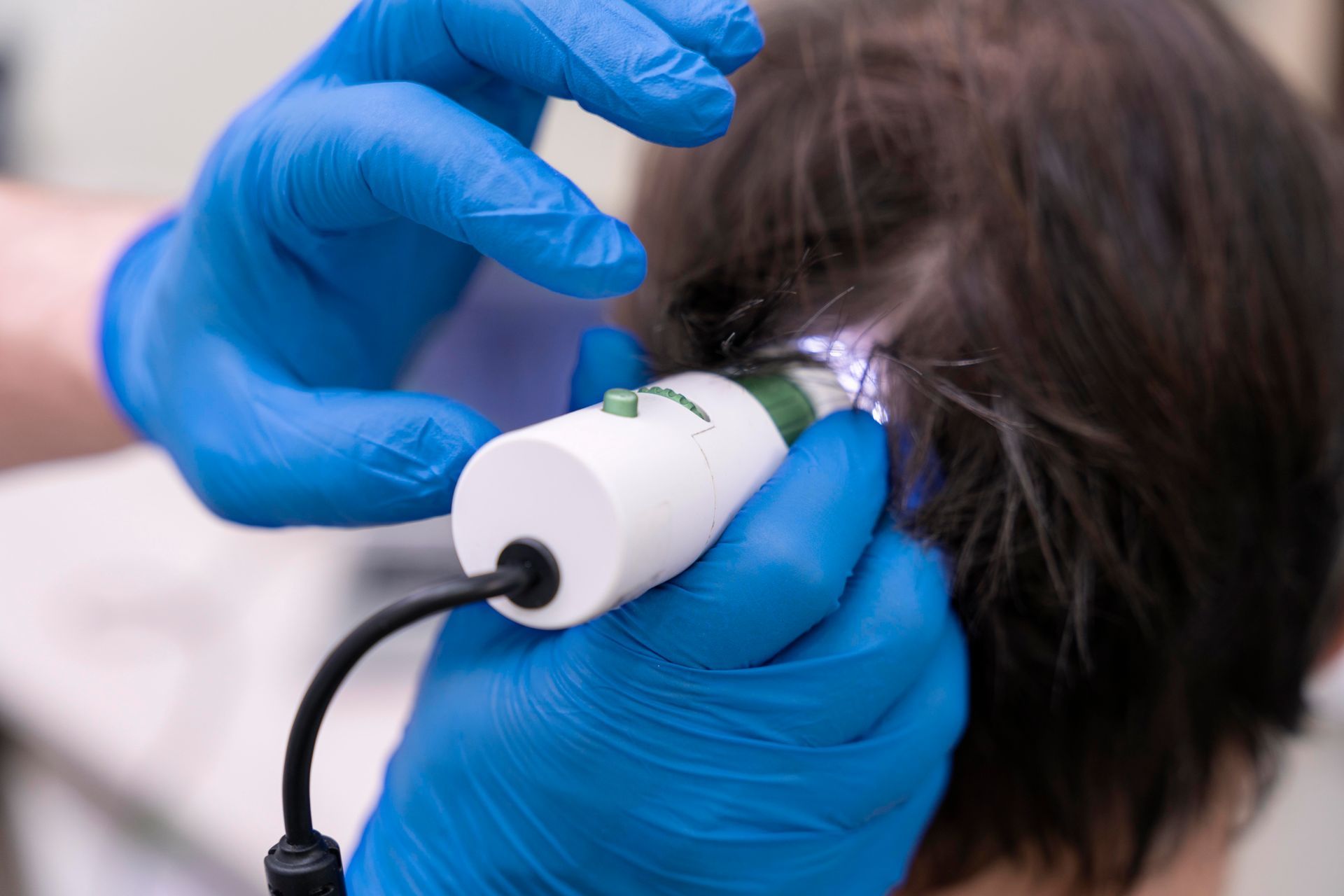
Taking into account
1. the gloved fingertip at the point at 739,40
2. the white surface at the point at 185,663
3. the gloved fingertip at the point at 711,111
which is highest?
the gloved fingertip at the point at 739,40

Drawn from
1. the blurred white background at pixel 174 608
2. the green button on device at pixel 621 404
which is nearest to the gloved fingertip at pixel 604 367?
the green button on device at pixel 621 404

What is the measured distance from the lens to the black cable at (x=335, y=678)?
0.35 m

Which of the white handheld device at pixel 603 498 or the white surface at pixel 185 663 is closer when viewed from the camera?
the white handheld device at pixel 603 498

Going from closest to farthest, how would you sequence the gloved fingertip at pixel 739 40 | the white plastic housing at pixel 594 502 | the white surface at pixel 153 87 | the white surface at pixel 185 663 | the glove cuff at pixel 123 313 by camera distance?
1. the white plastic housing at pixel 594 502
2. the gloved fingertip at pixel 739 40
3. the glove cuff at pixel 123 313
4. the white surface at pixel 185 663
5. the white surface at pixel 153 87

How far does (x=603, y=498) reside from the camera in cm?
34

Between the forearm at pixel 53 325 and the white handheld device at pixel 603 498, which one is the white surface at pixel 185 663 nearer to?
the forearm at pixel 53 325

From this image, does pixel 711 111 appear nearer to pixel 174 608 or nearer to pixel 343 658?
pixel 343 658

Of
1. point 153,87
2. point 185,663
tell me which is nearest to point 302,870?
point 185,663

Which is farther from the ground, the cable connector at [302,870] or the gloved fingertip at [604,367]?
the gloved fingertip at [604,367]

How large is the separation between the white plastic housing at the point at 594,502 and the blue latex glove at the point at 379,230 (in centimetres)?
8

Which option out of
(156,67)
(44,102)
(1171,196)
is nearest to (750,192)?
(1171,196)

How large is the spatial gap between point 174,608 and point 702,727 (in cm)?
134

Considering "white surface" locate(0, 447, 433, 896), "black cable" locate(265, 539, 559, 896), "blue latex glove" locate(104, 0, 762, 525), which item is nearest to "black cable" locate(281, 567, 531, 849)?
"black cable" locate(265, 539, 559, 896)

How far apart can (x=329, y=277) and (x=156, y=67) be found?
1574mm
